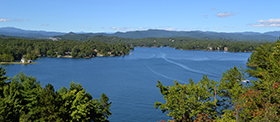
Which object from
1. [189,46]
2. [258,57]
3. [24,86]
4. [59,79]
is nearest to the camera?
[24,86]

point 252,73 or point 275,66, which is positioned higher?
point 275,66

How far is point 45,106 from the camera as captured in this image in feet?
57.3

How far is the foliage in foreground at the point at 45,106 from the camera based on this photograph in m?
16.9

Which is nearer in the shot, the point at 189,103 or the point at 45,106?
the point at 189,103

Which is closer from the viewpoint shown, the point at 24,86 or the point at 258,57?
the point at 24,86

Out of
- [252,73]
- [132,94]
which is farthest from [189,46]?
[252,73]

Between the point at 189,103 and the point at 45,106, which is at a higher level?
the point at 189,103

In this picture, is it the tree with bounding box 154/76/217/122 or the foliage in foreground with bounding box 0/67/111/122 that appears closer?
the tree with bounding box 154/76/217/122

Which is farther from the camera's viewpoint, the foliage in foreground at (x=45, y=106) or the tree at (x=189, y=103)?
the foliage in foreground at (x=45, y=106)

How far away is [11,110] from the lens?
1761cm

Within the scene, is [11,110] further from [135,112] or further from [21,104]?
[135,112]

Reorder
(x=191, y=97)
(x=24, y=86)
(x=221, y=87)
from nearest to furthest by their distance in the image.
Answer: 1. (x=191, y=97)
2. (x=221, y=87)
3. (x=24, y=86)

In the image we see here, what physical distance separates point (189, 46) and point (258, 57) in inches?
5487

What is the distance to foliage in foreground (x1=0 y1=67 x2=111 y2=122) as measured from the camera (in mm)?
16859
